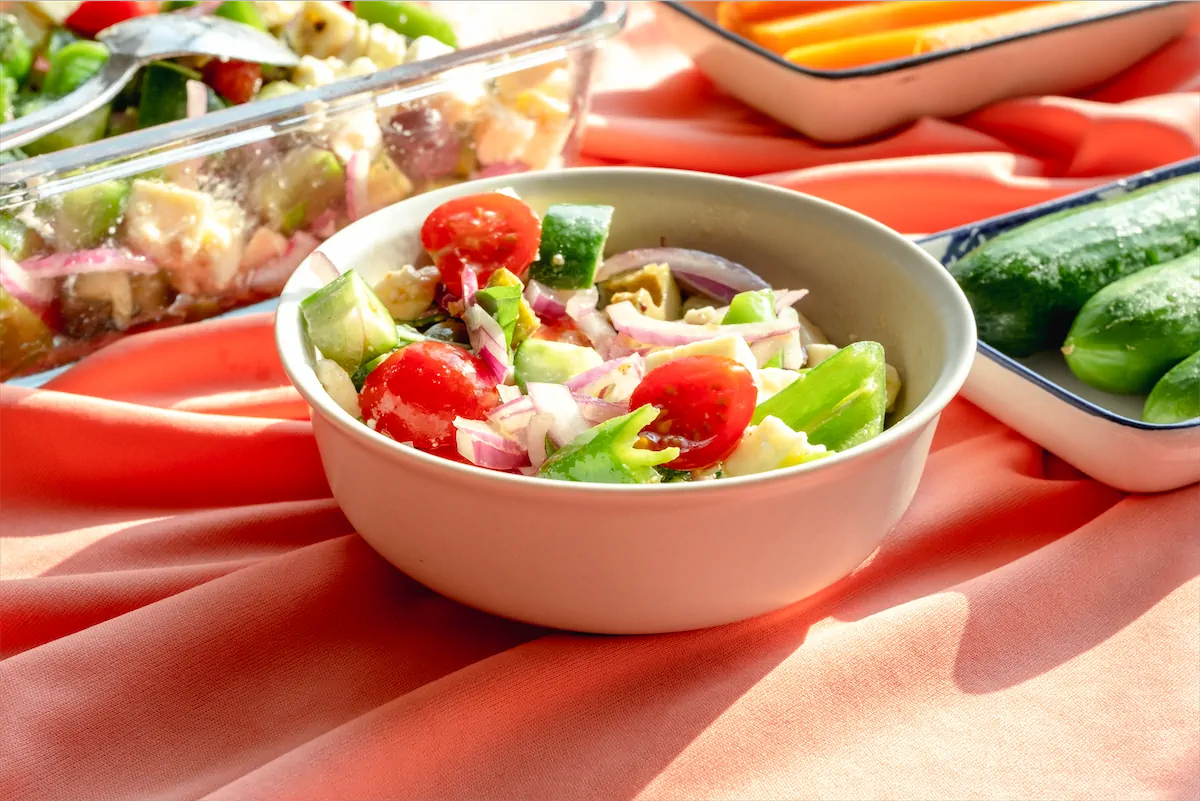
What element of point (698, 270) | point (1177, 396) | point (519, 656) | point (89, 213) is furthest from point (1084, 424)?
point (89, 213)

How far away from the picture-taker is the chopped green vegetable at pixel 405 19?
2.04 meters

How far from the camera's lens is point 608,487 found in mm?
930

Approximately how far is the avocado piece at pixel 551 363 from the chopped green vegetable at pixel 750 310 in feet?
0.52

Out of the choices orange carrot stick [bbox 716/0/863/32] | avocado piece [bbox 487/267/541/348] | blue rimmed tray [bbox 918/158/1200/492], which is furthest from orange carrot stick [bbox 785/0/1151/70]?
avocado piece [bbox 487/267/541/348]

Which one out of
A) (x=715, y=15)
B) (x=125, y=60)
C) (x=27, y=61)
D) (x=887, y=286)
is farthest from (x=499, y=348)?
(x=715, y=15)

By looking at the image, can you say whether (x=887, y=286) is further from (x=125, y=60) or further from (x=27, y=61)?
Result: (x=27, y=61)

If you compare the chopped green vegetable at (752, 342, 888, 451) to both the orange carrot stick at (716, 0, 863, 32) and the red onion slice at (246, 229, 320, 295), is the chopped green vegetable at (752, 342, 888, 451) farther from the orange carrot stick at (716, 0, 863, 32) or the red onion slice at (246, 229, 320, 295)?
the orange carrot stick at (716, 0, 863, 32)

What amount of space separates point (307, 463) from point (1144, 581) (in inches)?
36.7

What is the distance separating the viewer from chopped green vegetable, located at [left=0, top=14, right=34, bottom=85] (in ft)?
5.97

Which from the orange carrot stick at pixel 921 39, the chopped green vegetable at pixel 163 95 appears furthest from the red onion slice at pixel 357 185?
the orange carrot stick at pixel 921 39

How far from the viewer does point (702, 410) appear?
3.43 ft

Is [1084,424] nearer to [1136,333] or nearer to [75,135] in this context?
[1136,333]

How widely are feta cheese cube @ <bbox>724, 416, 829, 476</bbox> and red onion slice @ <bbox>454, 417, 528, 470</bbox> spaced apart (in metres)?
0.19

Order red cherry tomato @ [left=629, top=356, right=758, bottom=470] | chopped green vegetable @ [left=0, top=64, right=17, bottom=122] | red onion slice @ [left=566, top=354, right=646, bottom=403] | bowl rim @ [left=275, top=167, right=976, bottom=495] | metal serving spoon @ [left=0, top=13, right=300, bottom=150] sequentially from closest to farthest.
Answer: bowl rim @ [left=275, top=167, right=976, bottom=495] < red cherry tomato @ [left=629, top=356, right=758, bottom=470] < red onion slice @ [left=566, top=354, right=646, bottom=403] < metal serving spoon @ [left=0, top=13, right=300, bottom=150] < chopped green vegetable @ [left=0, top=64, right=17, bottom=122]
